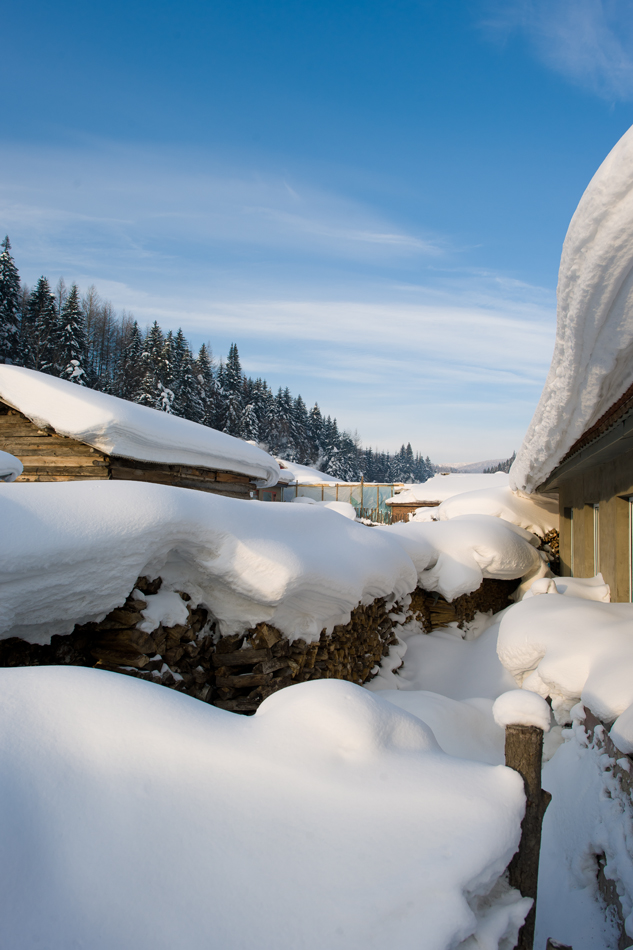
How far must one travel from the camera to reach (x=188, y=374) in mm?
43656

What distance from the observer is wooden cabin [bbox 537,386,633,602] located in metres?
4.21

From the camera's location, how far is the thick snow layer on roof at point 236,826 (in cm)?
141

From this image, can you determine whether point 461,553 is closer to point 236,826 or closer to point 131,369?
point 236,826

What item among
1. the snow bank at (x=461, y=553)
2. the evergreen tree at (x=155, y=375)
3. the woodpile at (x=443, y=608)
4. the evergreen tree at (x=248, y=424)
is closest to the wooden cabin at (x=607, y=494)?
the snow bank at (x=461, y=553)

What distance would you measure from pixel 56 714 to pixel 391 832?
1.15 metres

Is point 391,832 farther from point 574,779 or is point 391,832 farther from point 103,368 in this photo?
point 103,368

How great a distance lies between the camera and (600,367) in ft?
8.98

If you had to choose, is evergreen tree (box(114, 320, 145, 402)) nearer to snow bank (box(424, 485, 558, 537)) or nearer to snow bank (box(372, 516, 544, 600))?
snow bank (box(424, 485, 558, 537))

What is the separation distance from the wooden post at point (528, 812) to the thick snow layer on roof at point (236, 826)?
2.4 inches

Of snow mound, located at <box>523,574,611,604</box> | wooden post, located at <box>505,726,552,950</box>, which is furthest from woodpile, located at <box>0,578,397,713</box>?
snow mound, located at <box>523,574,611,604</box>

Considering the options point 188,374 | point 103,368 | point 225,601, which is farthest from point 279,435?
point 225,601

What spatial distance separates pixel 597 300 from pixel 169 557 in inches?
123

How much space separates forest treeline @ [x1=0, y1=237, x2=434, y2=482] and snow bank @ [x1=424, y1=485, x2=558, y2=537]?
1138 inches

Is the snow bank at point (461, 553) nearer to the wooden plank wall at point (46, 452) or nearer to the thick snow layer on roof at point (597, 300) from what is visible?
the thick snow layer on roof at point (597, 300)
